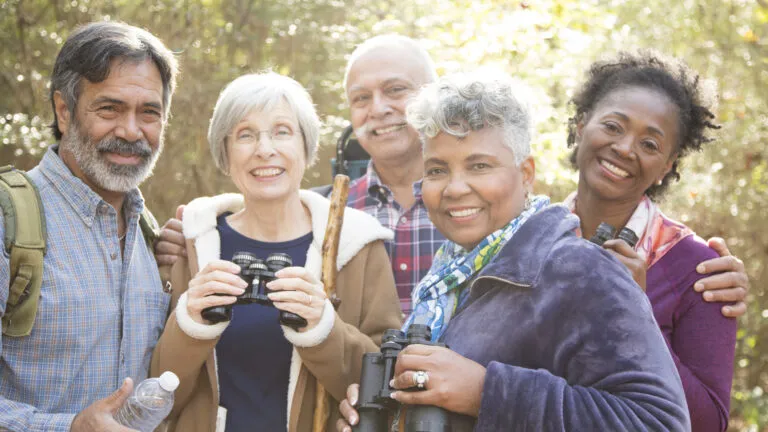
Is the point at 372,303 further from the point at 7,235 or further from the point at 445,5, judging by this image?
the point at 445,5

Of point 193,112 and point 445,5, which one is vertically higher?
point 445,5

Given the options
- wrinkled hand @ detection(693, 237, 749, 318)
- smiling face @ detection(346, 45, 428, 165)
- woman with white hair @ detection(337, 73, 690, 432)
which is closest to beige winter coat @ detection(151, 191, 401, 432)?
woman with white hair @ detection(337, 73, 690, 432)

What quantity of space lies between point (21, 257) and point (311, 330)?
1099 mm

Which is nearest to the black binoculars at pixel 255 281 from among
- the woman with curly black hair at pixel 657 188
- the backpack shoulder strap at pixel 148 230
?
the backpack shoulder strap at pixel 148 230

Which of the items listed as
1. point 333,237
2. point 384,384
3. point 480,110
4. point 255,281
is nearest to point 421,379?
point 384,384

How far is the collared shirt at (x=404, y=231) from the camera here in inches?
167

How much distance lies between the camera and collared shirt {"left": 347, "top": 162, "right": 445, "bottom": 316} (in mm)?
4230

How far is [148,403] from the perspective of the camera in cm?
302

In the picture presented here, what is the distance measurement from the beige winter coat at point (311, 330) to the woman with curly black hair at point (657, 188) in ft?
3.34

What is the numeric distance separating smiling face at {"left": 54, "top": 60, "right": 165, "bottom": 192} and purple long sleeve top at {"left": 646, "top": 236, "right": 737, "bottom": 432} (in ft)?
7.39

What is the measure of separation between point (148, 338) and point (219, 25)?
490 centimetres

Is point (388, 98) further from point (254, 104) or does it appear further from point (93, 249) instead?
point (93, 249)

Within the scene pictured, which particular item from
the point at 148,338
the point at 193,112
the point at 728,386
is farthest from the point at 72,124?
the point at 193,112

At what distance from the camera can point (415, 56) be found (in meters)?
4.64
